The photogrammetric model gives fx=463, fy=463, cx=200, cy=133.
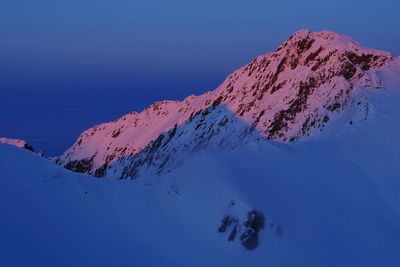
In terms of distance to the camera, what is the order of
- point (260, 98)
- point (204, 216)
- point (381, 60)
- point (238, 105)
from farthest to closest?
point (238, 105) → point (260, 98) → point (381, 60) → point (204, 216)

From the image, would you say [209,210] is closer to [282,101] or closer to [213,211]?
[213,211]

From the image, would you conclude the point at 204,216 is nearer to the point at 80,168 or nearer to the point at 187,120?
the point at 187,120

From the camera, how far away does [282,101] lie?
3478 centimetres

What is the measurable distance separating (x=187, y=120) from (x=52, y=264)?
4008cm

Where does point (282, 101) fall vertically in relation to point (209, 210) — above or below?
above

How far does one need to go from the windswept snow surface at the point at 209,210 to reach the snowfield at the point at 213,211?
1.3 inches

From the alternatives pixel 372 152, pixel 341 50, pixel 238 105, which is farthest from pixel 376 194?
pixel 238 105

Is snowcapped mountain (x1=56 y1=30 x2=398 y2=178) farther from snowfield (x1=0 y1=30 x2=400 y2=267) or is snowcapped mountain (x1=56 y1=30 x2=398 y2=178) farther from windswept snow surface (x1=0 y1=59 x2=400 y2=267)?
windswept snow surface (x1=0 y1=59 x2=400 y2=267)

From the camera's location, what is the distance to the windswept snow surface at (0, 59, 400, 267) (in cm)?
1266

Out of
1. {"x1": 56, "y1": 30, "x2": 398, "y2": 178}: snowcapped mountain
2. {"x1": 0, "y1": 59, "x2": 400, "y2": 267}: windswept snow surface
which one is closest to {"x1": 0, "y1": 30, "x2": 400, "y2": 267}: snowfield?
{"x1": 0, "y1": 59, "x2": 400, "y2": 267}: windswept snow surface

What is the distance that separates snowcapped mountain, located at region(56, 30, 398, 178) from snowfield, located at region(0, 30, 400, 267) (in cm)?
958

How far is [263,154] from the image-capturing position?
1656 cm

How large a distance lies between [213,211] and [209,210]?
0.15m

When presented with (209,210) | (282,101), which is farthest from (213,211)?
(282,101)
